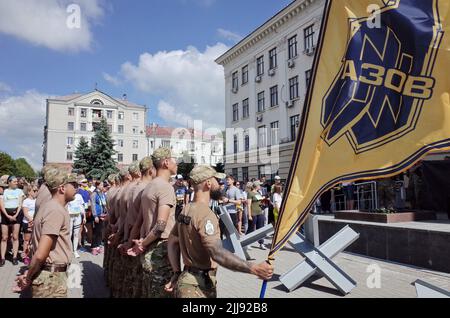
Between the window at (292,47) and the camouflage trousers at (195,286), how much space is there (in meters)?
30.1

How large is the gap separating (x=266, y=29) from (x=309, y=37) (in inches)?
251

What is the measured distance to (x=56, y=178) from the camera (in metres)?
3.54

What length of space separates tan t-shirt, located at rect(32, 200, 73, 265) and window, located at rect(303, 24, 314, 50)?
92.3 ft

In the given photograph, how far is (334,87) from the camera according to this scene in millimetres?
2834

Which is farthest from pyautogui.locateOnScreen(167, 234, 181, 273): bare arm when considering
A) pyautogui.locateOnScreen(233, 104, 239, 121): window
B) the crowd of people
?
pyautogui.locateOnScreen(233, 104, 239, 121): window

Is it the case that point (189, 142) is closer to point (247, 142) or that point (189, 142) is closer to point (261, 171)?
point (247, 142)

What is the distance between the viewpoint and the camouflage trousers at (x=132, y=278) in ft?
15.0

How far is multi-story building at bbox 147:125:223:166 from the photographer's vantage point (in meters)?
66.8

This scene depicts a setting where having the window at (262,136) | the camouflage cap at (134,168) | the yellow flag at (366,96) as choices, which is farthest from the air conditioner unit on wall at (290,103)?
the yellow flag at (366,96)

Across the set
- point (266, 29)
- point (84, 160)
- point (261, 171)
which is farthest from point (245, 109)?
point (84, 160)

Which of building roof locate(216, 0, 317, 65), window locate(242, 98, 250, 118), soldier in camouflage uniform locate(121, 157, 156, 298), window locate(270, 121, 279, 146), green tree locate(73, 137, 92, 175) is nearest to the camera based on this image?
soldier in camouflage uniform locate(121, 157, 156, 298)

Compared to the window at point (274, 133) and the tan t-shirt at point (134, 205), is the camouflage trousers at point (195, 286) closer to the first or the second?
the tan t-shirt at point (134, 205)

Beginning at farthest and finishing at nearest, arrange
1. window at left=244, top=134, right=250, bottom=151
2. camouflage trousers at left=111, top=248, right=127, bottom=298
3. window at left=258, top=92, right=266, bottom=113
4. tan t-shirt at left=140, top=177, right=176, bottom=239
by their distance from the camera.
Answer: window at left=244, top=134, right=250, bottom=151
window at left=258, top=92, right=266, bottom=113
camouflage trousers at left=111, top=248, right=127, bottom=298
tan t-shirt at left=140, top=177, right=176, bottom=239

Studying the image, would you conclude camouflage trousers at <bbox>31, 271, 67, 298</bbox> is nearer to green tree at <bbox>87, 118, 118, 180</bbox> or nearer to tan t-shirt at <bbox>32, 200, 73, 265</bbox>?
tan t-shirt at <bbox>32, 200, 73, 265</bbox>
